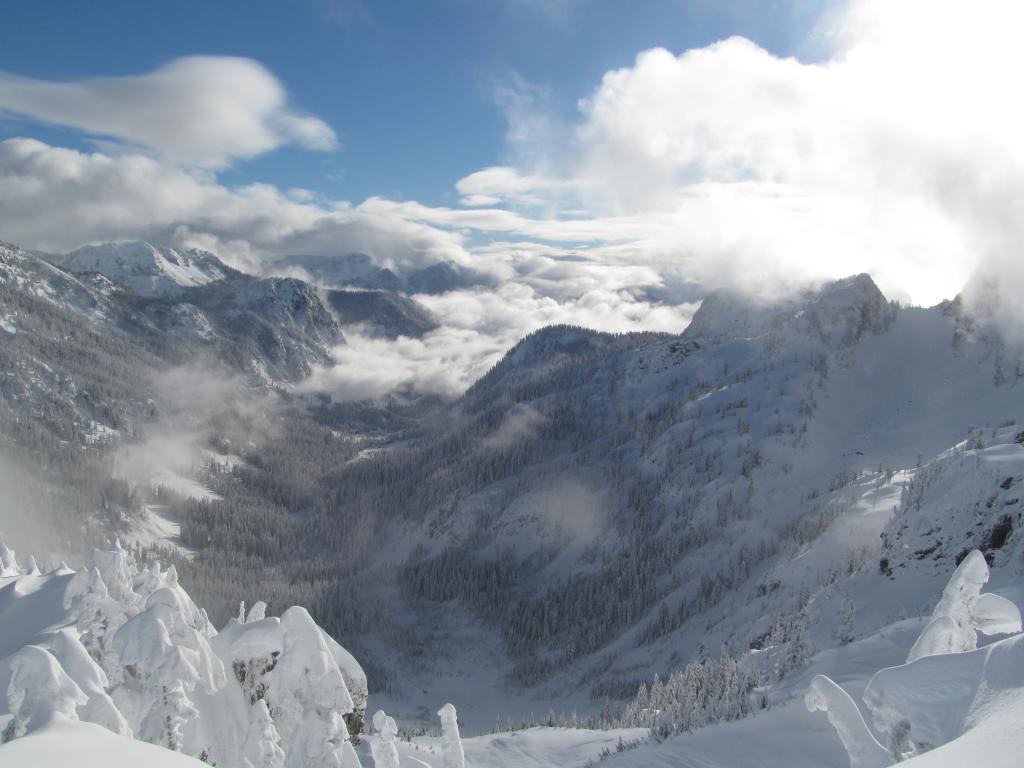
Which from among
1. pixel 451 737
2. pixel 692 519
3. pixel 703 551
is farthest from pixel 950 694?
pixel 692 519

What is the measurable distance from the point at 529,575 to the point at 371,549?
178ft

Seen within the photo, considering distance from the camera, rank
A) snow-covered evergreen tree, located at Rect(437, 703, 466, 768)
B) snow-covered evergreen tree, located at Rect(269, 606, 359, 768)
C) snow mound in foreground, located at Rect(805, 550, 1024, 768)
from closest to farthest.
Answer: snow mound in foreground, located at Rect(805, 550, 1024, 768)
snow-covered evergreen tree, located at Rect(269, 606, 359, 768)
snow-covered evergreen tree, located at Rect(437, 703, 466, 768)

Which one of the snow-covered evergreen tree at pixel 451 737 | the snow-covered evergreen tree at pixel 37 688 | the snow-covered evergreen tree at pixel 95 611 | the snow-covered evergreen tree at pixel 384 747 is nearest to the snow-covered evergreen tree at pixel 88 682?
the snow-covered evergreen tree at pixel 37 688

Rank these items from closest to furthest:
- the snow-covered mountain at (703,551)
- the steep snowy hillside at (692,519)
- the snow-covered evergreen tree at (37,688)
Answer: the snow-covered evergreen tree at (37,688) < the snow-covered mountain at (703,551) < the steep snowy hillside at (692,519)

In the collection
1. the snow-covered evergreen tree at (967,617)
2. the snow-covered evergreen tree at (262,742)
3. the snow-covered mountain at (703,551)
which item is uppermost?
the snow-covered evergreen tree at (967,617)

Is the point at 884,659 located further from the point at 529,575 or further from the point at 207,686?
the point at 529,575

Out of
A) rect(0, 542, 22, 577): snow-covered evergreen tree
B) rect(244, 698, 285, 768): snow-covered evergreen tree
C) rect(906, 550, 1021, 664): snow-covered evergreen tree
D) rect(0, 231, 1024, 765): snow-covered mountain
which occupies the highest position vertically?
rect(906, 550, 1021, 664): snow-covered evergreen tree

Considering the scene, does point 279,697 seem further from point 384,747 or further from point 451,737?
point 451,737

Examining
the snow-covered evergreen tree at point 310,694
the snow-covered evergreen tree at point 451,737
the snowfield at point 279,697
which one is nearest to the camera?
the snowfield at point 279,697

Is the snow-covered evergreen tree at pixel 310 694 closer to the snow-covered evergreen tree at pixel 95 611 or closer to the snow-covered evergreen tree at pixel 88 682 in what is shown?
the snow-covered evergreen tree at pixel 88 682

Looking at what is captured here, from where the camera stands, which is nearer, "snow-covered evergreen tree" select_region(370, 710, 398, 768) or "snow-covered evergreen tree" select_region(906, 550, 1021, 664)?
"snow-covered evergreen tree" select_region(906, 550, 1021, 664)

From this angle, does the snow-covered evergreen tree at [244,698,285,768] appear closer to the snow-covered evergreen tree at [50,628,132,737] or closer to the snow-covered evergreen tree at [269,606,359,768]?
the snow-covered evergreen tree at [269,606,359,768]

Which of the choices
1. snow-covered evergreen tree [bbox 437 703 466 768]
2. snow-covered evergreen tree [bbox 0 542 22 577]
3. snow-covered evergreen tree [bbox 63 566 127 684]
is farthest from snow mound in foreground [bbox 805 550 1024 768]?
snow-covered evergreen tree [bbox 0 542 22 577]

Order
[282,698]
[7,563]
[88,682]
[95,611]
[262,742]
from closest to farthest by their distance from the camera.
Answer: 1. [88,682]
2. [262,742]
3. [282,698]
4. [95,611]
5. [7,563]
